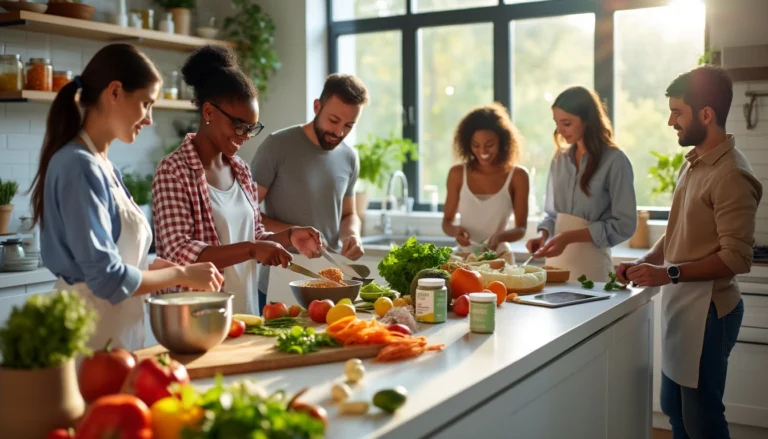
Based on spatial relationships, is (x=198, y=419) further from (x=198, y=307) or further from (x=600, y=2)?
(x=600, y=2)

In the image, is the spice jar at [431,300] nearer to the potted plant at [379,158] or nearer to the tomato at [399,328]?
the tomato at [399,328]

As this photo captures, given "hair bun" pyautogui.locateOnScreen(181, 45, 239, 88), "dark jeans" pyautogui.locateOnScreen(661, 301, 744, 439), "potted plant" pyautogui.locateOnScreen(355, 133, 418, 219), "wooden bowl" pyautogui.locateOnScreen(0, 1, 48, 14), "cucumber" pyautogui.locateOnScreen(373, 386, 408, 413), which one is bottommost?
"dark jeans" pyautogui.locateOnScreen(661, 301, 744, 439)

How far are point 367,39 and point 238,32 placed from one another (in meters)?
0.88

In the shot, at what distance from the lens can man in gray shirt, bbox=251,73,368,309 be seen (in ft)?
11.2

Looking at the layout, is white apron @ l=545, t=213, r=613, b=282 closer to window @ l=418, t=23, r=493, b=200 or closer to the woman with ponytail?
window @ l=418, t=23, r=493, b=200

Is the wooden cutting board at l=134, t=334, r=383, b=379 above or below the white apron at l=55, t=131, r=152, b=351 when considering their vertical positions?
below

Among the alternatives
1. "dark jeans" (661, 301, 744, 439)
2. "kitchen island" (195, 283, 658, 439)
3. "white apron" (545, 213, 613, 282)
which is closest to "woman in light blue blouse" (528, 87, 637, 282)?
"white apron" (545, 213, 613, 282)

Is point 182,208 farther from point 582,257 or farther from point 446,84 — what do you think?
point 446,84

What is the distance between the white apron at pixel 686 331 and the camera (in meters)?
2.75

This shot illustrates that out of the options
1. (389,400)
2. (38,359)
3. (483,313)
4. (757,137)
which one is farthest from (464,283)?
(757,137)

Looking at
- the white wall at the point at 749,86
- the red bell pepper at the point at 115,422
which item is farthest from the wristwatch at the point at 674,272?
the red bell pepper at the point at 115,422

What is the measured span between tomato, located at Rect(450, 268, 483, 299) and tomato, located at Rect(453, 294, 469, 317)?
0.10m

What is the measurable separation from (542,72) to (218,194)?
118 inches

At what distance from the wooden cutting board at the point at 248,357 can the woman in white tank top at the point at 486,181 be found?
1974mm
